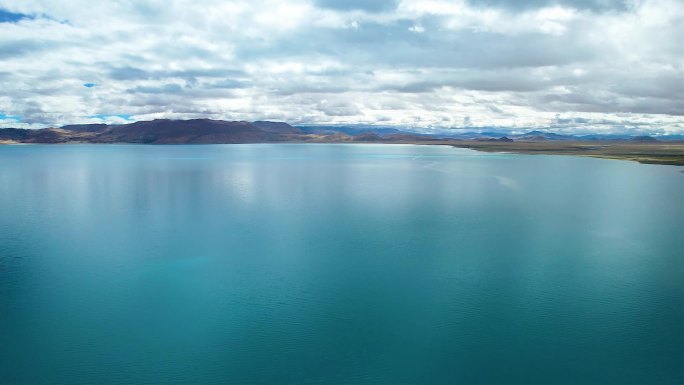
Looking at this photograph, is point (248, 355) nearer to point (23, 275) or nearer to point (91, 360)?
point (91, 360)

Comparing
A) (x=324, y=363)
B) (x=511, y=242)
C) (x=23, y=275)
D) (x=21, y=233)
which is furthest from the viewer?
(x=21, y=233)

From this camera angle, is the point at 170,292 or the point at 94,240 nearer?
the point at 170,292

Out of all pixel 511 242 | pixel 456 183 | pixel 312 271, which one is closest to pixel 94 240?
pixel 312 271

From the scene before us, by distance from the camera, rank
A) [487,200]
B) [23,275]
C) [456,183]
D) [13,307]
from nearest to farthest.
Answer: [13,307]
[23,275]
[487,200]
[456,183]

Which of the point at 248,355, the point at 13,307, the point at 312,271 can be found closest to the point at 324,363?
the point at 248,355

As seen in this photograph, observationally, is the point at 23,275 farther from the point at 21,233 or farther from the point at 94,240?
the point at 21,233

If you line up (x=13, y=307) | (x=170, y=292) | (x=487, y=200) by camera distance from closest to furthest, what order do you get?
(x=13, y=307) → (x=170, y=292) → (x=487, y=200)
